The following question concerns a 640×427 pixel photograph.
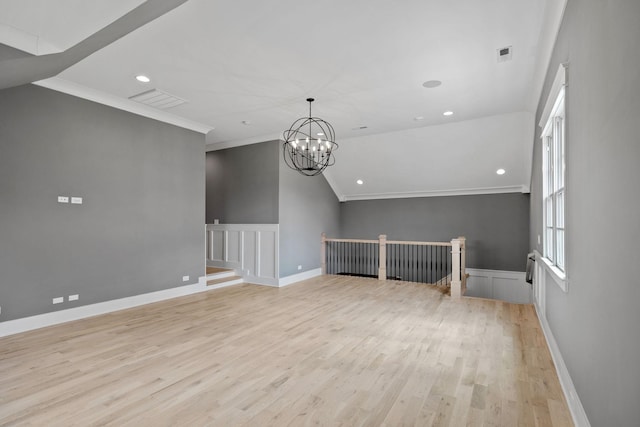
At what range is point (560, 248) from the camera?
304cm

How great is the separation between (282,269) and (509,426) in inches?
200

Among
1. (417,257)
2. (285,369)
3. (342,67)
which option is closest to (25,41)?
(342,67)

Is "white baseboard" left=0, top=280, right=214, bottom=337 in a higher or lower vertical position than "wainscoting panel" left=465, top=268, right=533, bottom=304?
higher

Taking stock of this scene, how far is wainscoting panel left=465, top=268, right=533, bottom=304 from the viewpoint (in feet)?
24.4

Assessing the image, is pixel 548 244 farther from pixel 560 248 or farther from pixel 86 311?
pixel 86 311

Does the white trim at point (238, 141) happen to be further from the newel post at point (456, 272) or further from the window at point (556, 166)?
the window at point (556, 166)

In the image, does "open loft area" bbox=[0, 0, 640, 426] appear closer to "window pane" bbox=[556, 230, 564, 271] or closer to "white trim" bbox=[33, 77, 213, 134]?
"white trim" bbox=[33, 77, 213, 134]

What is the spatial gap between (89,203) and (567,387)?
556cm

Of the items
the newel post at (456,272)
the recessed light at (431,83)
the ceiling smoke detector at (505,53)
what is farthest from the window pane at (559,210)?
the newel post at (456,272)

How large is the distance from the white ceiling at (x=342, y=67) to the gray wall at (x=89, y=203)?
1.30ft

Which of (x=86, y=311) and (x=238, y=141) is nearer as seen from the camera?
(x=86, y=311)

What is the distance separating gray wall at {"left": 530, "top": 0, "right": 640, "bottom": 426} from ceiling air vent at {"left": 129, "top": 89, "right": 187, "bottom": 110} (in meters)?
4.55

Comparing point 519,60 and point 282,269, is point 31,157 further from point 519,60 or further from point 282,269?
point 519,60

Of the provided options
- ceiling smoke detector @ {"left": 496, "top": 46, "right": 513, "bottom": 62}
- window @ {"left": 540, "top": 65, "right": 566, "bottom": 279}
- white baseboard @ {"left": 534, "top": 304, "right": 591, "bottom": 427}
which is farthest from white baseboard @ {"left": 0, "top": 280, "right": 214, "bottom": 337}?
ceiling smoke detector @ {"left": 496, "top": 46, "right": 513, "bottom": 62}
